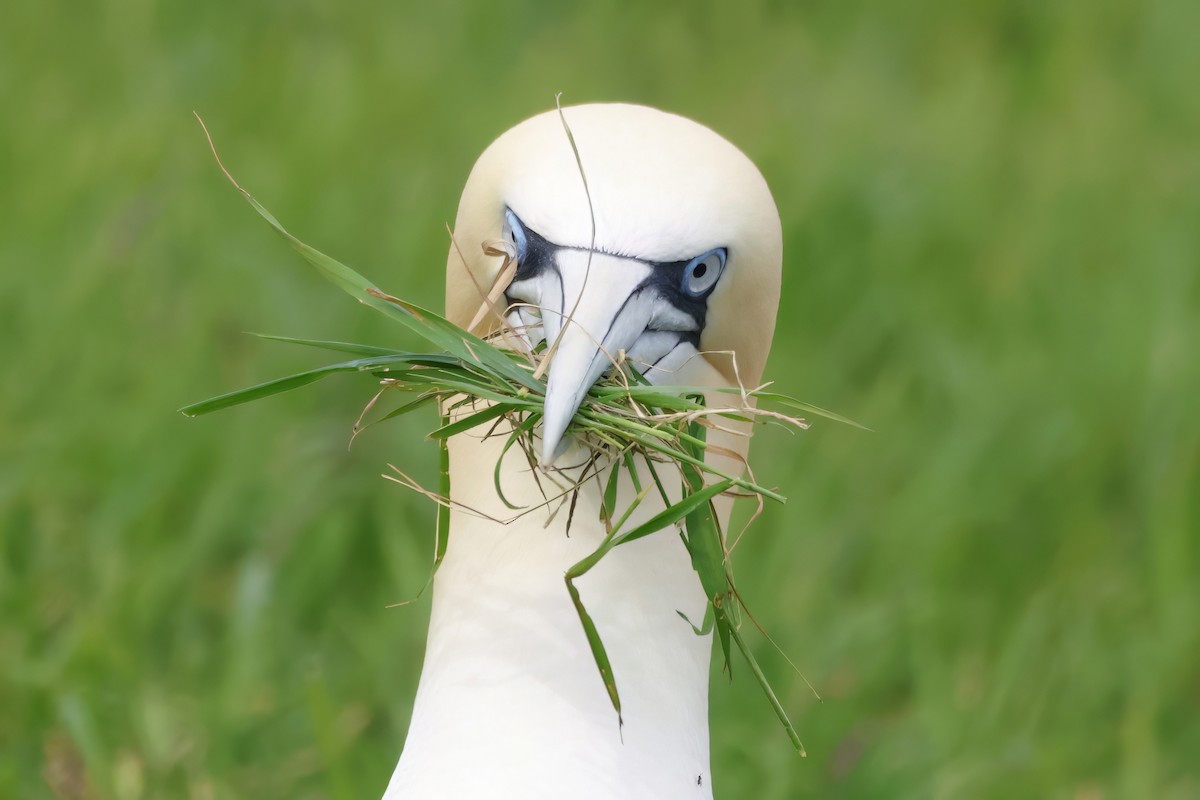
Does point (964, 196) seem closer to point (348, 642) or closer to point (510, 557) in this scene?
point (348, 642)

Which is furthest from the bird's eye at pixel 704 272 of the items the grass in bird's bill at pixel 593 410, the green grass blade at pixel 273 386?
the green grass blade at pixel 273 386

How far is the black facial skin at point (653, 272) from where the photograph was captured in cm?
208

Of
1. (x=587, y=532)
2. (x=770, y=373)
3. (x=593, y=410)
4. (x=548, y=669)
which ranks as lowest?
(x=548, y=669)

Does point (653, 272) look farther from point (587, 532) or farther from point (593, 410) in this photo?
point (587, 532)

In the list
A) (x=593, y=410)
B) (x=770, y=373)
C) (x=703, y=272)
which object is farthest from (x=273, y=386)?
(x=770, y=373)

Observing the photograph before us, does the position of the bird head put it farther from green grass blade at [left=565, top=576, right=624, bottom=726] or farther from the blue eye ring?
green grass blade at [left=565, top=576, right=624, bottom=726]

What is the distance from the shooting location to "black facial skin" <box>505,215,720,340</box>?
6.83 ft

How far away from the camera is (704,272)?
7.22 ft

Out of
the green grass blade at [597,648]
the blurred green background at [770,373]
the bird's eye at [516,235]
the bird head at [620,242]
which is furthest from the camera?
the blurred green background at [770,373]

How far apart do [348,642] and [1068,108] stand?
4242 millimetres

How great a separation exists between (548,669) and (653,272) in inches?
19.8

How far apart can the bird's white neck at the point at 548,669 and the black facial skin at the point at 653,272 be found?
24 centimetres

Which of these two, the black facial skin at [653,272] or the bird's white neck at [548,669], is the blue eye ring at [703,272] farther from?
the bird's white neck at [548,669]

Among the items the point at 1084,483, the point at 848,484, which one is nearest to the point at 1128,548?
the point at 1084,483
